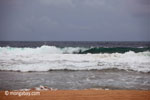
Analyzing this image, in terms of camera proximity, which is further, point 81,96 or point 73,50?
point 73,50

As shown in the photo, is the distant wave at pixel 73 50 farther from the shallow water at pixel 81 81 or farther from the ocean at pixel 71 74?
the shallow water at pixel 81 81

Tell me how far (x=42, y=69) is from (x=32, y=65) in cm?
29

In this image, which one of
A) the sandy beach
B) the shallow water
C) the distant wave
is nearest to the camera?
the sandy beach

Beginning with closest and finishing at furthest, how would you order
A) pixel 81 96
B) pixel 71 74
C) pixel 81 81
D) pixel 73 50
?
pixel 81 96 → pixel 81 81 → pixel 71 74 → pixel 73 50

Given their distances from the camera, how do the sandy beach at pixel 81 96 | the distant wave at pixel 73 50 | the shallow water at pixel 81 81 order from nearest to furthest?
the sandy beach at pixel 81 96 < the shallow water at pixel 81 81 < the distant wave at pixel 73 50

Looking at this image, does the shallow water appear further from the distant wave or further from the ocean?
the distant wave

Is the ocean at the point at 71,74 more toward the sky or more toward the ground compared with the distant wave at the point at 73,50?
more toward the ground

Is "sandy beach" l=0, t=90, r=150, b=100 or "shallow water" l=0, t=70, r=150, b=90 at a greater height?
"sandy beach" l=0, t=90, r=150, b=100

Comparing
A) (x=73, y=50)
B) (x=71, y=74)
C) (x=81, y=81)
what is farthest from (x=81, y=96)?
(x=73, y=50)

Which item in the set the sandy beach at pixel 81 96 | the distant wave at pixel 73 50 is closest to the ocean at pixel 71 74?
the sandy beach at pixel 81 96

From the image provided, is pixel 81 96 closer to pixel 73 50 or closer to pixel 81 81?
pixel 81 81

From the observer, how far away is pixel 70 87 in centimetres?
265

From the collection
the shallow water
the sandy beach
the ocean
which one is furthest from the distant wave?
the sandy beach

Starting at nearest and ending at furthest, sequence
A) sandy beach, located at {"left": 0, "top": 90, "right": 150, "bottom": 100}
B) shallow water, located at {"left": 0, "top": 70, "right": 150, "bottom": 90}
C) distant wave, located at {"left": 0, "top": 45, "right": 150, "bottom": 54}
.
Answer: sandy beach, located at {"left": 0, "top": 90, "right": 150, "bottom": 100}
shallow water, located at {"left": 0, "top": 70, "right": 150, "bottom": 90}
distant wave, located at {"left": 0, "top": 45, "right": 150, "bottom": 54}
